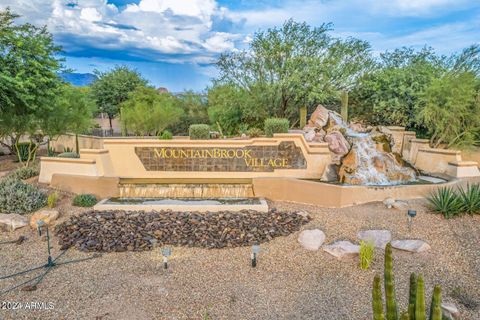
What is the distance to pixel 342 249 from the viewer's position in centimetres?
790

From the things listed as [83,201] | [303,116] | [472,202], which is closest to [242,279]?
[83,201]

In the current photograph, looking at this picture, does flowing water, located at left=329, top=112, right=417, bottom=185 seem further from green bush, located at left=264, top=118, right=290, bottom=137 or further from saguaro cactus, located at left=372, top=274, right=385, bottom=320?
saguaro cactus, located at left=372, top=274, right=385, bottom=320

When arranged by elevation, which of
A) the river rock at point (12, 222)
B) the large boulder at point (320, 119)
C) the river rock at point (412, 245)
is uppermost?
the large boulder at point (320, 119)

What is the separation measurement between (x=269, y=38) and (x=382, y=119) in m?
8.29

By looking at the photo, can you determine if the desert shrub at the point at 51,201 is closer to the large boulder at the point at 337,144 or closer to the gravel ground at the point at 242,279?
the gravel ground at the point at 242,279

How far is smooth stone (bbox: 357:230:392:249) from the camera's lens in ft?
27.5

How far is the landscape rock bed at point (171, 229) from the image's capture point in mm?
8781

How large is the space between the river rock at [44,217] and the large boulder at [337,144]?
35.4 feet

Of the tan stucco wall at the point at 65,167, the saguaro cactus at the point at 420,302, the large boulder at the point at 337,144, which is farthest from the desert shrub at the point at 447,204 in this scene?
the tan stucco wall at the point at 65,167

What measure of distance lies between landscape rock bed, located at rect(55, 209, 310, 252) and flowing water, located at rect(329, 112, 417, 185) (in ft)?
12.6

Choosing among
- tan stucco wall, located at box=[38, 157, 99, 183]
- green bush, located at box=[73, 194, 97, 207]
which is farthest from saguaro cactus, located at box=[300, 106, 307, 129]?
green bush, located at box=[73, 194, 97, 207]

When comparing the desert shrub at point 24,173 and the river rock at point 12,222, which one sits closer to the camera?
the river rock at point 12,222

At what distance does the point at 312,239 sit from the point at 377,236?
5.67ft

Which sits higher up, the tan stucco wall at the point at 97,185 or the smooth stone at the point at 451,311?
the tan stucco wall at the point at 97,185
